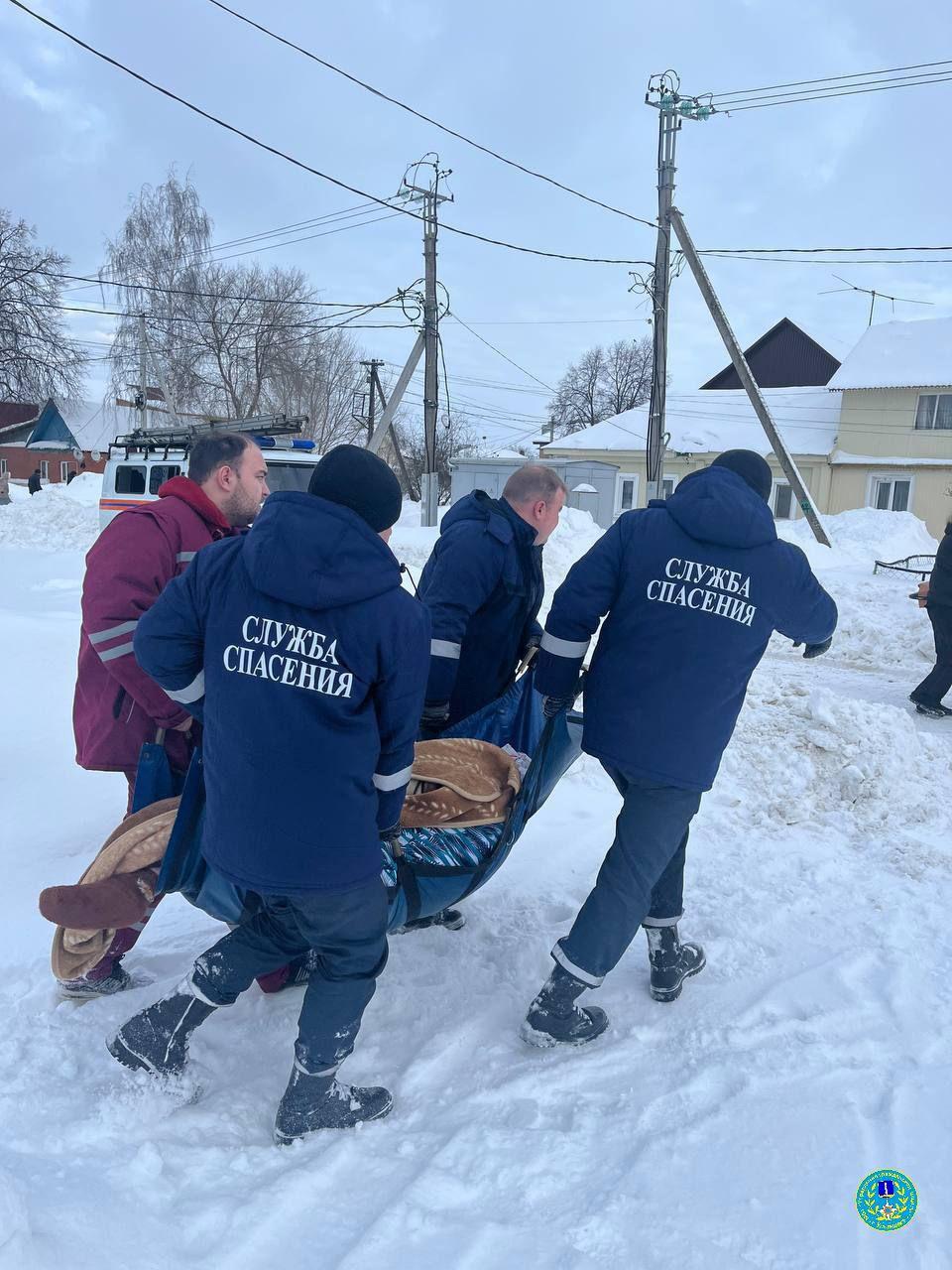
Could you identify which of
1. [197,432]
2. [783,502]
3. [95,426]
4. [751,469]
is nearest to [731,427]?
[783,502]

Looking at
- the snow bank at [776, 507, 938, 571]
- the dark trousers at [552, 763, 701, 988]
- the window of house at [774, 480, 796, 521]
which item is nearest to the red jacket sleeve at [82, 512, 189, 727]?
the dark trousers at [552, 763, 701, 988]

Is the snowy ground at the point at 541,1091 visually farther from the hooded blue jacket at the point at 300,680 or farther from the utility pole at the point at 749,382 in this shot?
the utility pole at the point at 749,382

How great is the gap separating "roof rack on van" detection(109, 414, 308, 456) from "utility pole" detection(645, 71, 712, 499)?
627 centimetres

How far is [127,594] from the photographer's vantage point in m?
2.41

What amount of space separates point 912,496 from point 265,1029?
2581 cm

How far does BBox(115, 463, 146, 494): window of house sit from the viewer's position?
11.7 metres

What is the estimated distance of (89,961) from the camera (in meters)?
2.31

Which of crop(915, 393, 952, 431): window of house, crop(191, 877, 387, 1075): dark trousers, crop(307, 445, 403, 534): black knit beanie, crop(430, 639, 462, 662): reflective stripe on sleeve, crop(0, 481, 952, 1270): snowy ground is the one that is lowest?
crop(0, 481, 952, 1270): snowy ground

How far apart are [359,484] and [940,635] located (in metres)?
6.18

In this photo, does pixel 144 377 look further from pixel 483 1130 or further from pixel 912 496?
pixel 483 1130

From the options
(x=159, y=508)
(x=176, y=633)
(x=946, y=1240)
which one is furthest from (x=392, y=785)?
(x=946, y=1240)

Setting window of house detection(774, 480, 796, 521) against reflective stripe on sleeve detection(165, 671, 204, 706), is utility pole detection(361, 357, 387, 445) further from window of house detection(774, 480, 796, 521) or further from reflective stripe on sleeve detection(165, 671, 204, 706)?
reflective stripe on sleeve detection(165, 671, 204, 706)

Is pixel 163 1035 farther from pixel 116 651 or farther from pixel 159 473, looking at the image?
pixel 159 473

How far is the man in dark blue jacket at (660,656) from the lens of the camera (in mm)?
2432
